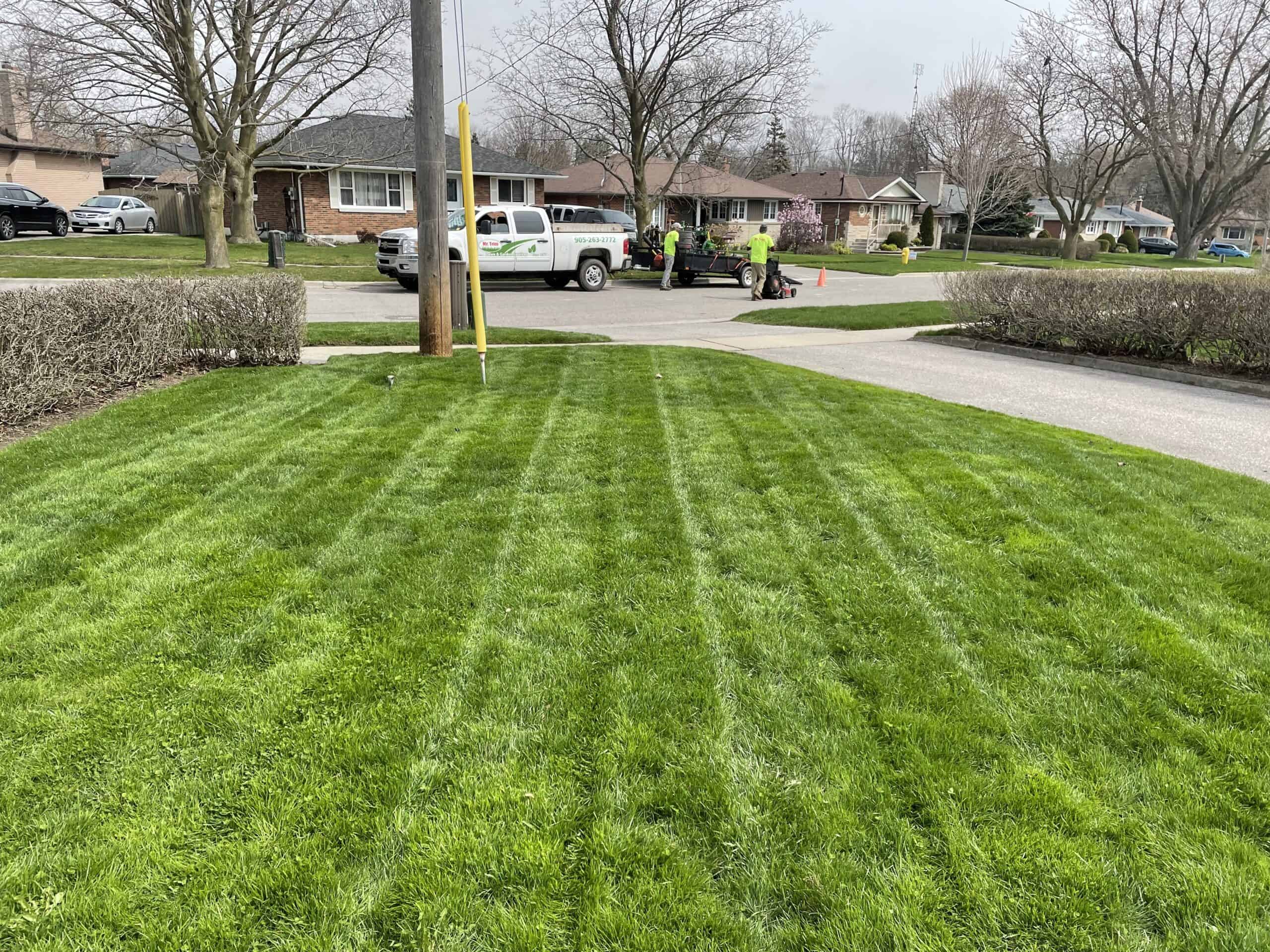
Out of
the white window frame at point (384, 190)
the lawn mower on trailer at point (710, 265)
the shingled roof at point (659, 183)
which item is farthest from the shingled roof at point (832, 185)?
the lawn mower on trailer at point (710, 265)

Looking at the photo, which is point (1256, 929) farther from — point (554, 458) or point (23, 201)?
point (23, 201)

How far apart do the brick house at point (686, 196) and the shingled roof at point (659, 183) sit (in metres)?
0.04

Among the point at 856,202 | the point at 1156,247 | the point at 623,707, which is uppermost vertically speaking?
the point at 856,202

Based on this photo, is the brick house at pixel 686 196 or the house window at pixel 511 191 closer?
the house window at pixel 511 191

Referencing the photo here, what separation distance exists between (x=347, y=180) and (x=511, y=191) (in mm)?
8000

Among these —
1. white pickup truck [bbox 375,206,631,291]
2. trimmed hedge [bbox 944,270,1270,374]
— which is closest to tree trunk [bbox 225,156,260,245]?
white pickup truck [bbox 375,206,631,291]

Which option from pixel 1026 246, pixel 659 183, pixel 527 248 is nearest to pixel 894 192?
pixel 1026 246

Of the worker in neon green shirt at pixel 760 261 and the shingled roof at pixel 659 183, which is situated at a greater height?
Result: the shingled roof at pixel 659 183

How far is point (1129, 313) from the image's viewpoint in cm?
1210

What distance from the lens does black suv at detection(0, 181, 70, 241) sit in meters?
30.3

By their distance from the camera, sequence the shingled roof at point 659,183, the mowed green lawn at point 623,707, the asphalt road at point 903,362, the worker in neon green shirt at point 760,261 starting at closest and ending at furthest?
the mowed green lawn at point 623,707
the asphalt road at point 903,362
the worker in neon green shirt at point 760,261
the shingled roof at point 659,183

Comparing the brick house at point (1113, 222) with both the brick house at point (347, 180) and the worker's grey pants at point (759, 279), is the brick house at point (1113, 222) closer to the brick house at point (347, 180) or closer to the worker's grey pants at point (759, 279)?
the brick house at point (347, 180)

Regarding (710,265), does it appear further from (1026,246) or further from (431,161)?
(1026,246)

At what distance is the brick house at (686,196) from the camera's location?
48.1 meters
